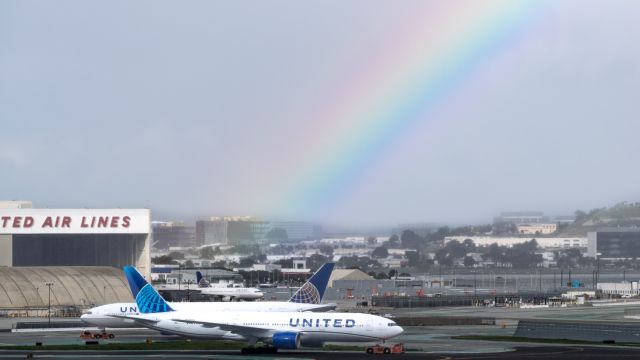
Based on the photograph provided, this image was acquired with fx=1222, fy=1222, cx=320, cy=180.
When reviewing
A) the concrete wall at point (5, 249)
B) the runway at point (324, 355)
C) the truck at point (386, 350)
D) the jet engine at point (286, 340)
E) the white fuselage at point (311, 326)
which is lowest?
the runway at point (324, 355)

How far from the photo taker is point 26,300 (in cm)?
14875

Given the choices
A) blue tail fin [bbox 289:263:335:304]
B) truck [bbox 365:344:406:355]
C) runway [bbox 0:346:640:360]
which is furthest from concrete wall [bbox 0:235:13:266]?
truck [bbox 365:344:406:355]

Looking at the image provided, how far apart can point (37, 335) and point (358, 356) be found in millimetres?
37801

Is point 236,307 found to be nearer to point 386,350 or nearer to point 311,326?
point 311,326

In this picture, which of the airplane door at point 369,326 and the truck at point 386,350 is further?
the airplane door at point 369,326

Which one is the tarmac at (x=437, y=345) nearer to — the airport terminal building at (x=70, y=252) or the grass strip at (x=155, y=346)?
the grass strip at (x=155, y=346)

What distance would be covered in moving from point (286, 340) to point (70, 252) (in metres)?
109

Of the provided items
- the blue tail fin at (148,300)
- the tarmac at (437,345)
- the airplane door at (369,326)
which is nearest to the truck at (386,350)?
the tarmac at (437,345)

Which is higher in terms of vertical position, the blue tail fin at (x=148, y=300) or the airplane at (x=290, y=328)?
the blue tail fin at (x=148, y=300)

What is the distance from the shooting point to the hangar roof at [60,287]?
148875 millimetres

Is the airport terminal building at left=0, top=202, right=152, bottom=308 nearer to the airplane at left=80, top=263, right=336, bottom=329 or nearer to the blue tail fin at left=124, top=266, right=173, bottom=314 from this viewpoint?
the airplane at left=80, top=263, right=336, bottom=329

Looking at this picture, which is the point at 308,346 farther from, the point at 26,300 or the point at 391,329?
the point at 26,300

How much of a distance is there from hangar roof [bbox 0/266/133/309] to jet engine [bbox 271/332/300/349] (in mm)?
67493

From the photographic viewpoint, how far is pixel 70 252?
190 metres
